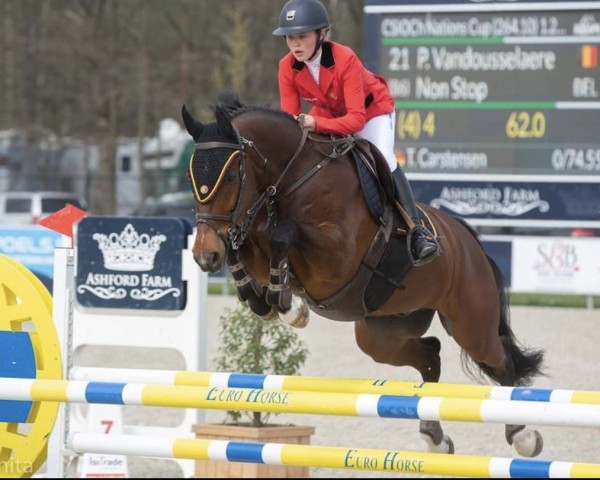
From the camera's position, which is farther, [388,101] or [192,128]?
[388,101]

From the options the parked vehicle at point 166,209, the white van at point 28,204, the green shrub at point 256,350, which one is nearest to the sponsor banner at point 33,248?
the green shrub at point 256,350

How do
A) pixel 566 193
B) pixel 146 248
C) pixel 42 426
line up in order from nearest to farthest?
pixel 42 426 < pixel 146 248 < pixel 566 193

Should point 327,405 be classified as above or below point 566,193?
below

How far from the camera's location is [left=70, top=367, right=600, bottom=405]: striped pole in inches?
151

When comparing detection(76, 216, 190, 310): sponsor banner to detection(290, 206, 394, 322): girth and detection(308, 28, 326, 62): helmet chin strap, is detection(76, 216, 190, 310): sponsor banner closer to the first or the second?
detection(290, 206, 394, 322): girth

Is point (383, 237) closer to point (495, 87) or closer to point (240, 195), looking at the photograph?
point (240, 195)

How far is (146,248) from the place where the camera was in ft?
20.8

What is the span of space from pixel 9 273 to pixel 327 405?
1.80m

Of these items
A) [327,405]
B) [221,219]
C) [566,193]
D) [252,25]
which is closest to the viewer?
[327,405]

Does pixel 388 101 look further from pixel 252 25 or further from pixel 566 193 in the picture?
pixel 252 25

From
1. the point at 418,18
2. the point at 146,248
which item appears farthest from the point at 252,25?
the point at 146,248

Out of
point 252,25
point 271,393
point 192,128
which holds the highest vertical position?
point 252,25

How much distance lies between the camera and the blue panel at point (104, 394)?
4.30 m

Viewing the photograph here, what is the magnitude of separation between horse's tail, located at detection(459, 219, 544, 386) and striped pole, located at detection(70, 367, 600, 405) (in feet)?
5.40
